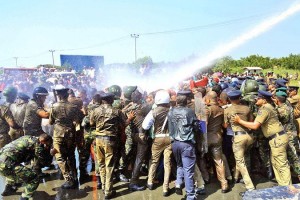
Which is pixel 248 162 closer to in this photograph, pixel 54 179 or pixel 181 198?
pixel 181 198

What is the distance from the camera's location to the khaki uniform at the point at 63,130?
6488 millimetres

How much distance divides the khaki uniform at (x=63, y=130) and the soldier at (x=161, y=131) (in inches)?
60.9

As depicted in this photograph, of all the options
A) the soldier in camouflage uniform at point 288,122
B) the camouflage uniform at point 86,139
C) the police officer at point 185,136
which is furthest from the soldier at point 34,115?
the soldier in camouflage uniform at point 288,122

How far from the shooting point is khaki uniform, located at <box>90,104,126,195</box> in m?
6.09

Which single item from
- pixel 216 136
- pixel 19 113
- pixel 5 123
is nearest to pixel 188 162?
pixel 216 136

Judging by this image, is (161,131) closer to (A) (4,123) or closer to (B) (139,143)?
(B) (139,143)

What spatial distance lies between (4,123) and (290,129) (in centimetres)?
634

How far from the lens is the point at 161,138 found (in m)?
6.30

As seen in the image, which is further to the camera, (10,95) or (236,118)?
(10,95)

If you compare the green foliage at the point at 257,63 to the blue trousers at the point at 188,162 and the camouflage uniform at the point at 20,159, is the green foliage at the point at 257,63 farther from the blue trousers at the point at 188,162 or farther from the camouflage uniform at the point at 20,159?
the camouflage uniform at the point at 20,159

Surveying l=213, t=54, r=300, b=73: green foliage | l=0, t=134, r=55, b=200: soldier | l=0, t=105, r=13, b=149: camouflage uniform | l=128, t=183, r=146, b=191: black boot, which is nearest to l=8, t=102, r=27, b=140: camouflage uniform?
l=0, t=105, r=13, b=149: camouflage uniform

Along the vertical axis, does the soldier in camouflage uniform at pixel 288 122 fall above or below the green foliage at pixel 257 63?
below

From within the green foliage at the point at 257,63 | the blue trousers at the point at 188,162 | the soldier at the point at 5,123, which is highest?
the green foliage at the point at 257,63

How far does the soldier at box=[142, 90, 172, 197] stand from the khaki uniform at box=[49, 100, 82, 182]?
5.07 feet
